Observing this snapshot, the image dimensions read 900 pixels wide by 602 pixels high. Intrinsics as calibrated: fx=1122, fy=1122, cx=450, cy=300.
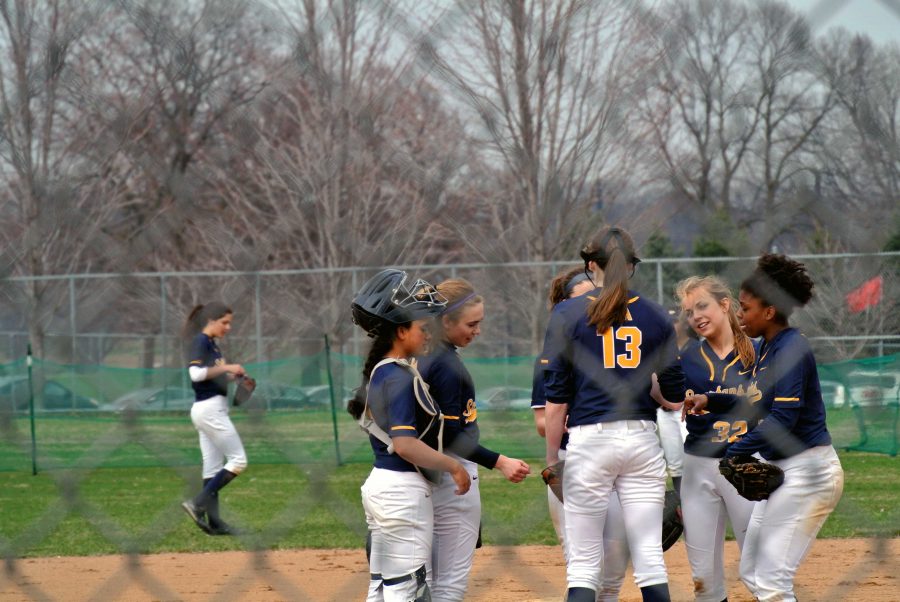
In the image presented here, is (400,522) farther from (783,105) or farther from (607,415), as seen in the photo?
(783,105)

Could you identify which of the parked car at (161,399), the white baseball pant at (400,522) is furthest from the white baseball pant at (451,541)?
the parked car at (161,399)

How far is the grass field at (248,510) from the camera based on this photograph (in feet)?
22.4

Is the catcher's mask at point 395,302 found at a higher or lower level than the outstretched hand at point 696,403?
higher

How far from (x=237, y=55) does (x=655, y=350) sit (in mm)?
2126

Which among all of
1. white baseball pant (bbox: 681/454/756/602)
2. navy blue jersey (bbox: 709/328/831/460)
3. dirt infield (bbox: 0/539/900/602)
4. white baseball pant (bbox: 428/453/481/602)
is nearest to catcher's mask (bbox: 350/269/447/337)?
white baseball pant (bbox: 428/453/481/602)

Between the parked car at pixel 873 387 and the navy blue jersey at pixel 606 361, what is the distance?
5.73 m

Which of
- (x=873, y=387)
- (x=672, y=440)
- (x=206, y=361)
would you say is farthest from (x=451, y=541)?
(x=873, y=387)

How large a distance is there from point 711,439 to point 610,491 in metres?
0.71

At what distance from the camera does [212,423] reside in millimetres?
7527

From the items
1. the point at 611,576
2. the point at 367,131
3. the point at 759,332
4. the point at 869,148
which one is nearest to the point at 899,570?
the point at 611,576

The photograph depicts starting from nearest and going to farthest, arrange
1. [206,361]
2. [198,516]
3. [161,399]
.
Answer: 1. [206,361]
2. [198,516]
3. [161,399]

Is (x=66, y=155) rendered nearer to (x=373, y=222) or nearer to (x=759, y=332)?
(x=373, y=222)

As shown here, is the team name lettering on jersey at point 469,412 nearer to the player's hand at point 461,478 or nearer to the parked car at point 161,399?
the player's hand at point 461,478

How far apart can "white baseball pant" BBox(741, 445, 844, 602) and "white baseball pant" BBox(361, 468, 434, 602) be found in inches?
44.1
